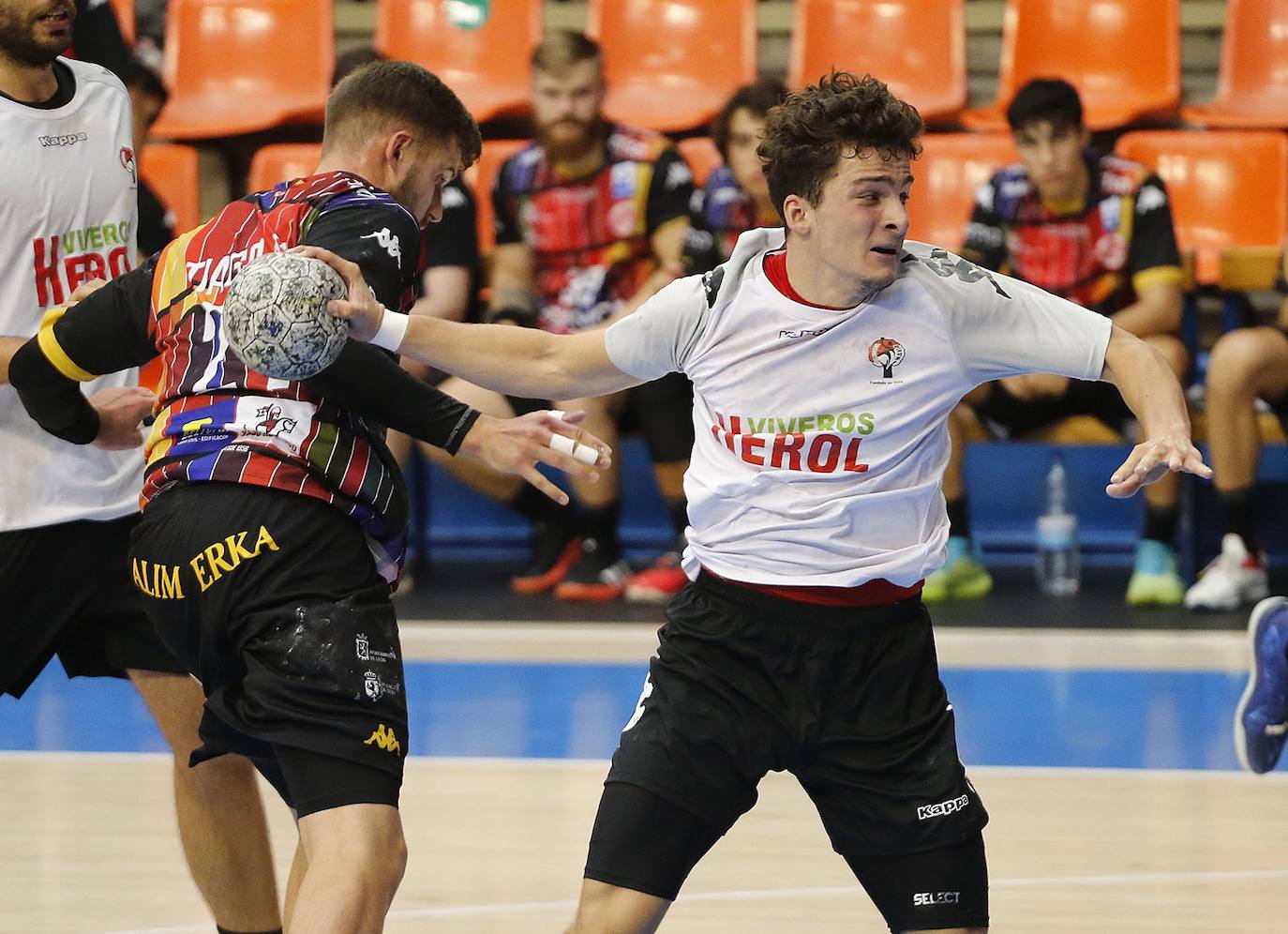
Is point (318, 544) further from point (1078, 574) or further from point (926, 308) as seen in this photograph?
point (1078, 574)

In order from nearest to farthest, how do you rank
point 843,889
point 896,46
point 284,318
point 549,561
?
point 284,318 → point 843,889 → point 549,561 → point 896,46

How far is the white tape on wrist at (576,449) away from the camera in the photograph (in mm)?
2957

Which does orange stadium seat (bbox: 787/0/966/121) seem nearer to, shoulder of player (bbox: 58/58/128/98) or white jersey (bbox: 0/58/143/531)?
shoulder of player (bbox: 58/58/128/98)

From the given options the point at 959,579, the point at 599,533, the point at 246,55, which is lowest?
the point at 959,579

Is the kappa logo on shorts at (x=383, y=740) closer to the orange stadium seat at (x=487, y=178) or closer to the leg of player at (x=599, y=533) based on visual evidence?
the leg of player at (x=599, y=533)

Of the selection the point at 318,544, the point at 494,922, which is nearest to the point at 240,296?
the point at 318,544

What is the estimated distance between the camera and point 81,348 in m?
3.27

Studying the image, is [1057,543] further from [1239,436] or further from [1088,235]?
[1088,235]

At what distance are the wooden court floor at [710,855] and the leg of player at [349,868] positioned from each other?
4.29 ft

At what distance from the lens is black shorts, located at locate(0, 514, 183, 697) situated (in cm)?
375

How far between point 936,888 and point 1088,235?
470 cm

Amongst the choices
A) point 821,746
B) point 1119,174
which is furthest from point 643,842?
point 1119,174

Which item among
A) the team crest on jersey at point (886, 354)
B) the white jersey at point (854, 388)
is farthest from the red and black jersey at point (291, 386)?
the team crest on jersey at point (886, 354)

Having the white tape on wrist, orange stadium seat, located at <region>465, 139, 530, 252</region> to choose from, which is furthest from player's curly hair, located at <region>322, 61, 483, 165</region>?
orange stadium seat, located at <region>465, 139, 530, 252</region>
